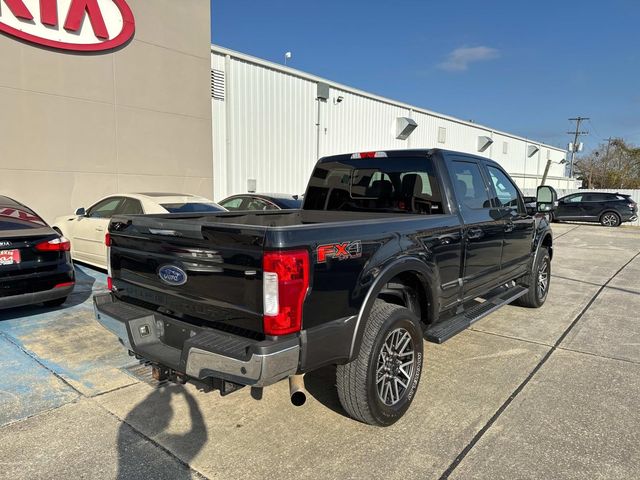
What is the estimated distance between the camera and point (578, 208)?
21938 mm

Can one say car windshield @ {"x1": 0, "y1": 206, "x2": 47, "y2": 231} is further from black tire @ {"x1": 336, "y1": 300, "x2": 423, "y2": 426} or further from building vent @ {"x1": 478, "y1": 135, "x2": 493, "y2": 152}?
building vent @ {"x1": 478, "y1": 135, "x2": 493, "y2": 152}

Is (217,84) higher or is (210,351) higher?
(217,84)

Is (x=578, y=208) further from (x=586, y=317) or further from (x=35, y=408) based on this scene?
(x=35, y=408)

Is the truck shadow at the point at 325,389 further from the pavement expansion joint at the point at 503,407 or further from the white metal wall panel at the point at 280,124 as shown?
the white metal wall panel at the point at 280,124

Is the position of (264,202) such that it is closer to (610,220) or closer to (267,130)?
(267,130)

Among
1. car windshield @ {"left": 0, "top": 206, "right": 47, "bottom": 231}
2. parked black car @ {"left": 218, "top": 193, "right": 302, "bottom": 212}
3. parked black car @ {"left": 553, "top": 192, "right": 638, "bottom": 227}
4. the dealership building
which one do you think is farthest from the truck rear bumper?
parked black car @ {"left": 553, "top": 192, "right": 638, "bottom": 227}

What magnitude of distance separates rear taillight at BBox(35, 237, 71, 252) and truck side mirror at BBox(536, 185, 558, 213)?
19.6ft

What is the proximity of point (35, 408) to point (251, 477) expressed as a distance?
1.87m

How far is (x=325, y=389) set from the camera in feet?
12.3

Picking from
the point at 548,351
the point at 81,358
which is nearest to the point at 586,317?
the point at 548,351

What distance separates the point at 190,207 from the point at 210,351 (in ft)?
17.4

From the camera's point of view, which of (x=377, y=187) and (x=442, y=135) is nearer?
(x=377, y=187)

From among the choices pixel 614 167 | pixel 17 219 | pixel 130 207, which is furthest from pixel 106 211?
pixel 614 167

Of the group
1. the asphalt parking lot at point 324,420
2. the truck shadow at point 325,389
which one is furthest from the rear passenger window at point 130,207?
the truck shadow at point 325,389
